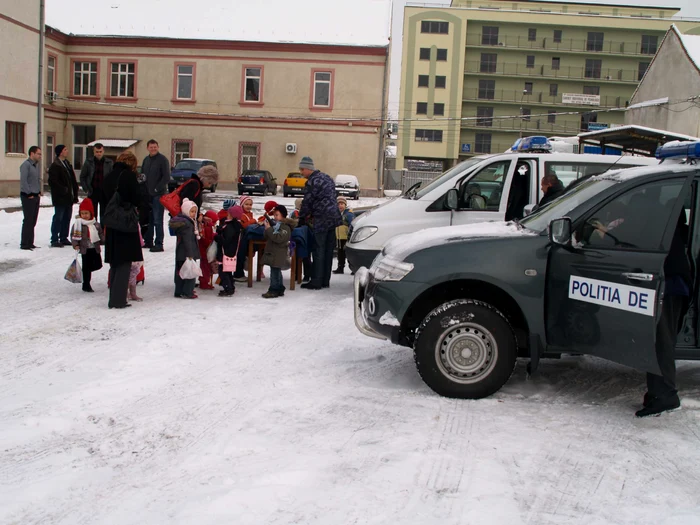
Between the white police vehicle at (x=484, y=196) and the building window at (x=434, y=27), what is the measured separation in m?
62.9

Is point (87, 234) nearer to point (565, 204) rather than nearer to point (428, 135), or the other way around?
point (565, 204)

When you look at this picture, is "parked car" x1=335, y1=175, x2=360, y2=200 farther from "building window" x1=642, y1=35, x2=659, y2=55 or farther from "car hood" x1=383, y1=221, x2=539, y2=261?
"building window" x1=642, y1=35, x2=659, y2=55

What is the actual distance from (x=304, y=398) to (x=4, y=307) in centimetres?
488

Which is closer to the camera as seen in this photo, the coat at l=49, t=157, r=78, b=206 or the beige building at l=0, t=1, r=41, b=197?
the coat at l=49, t=157, r=78, b=206

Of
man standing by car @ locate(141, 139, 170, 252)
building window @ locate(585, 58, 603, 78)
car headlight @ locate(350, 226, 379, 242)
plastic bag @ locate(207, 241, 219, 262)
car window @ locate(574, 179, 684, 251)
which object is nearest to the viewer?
car window @ locate(574, 179, 684, 251)

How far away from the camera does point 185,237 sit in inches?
370

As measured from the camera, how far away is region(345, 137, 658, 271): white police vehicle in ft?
31.6

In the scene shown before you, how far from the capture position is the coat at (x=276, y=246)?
985 centimetres

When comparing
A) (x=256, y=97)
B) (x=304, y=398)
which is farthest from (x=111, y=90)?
(x=304, y=398)

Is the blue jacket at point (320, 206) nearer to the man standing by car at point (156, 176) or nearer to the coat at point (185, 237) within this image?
the coat at point (185, 237)

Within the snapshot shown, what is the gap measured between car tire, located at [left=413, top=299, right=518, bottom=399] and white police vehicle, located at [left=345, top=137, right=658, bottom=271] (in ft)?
13.5

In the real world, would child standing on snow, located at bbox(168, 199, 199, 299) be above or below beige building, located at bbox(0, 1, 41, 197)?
below

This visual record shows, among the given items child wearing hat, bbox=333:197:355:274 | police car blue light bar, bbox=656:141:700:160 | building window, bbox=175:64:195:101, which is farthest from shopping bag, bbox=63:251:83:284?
building window, bbox=175:64:195:101

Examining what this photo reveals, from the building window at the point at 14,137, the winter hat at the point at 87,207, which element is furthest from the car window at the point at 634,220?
the building window at the point at 14,137
